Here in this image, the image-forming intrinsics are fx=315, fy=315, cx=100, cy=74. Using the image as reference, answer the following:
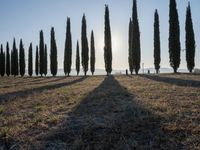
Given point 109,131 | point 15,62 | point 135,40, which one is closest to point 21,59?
point 15,62

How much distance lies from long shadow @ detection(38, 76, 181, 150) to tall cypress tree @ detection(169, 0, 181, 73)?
3252cm

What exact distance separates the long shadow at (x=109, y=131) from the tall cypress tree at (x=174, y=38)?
32.5m

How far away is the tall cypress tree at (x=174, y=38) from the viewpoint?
41531mm

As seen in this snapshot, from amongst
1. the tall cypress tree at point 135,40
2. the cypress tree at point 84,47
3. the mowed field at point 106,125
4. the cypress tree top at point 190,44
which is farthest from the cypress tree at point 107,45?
the mowed field at point 106,125

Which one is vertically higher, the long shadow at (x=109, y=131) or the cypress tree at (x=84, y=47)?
the cypress tree at (x=84, y=47)

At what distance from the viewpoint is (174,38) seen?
137 ft

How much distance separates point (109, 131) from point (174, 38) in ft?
118

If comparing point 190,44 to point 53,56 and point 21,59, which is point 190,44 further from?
point 21,59

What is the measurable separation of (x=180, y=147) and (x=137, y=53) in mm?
41243

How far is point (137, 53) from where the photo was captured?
4722 cm

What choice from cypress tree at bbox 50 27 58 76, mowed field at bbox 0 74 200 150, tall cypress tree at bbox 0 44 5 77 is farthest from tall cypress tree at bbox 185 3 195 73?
tall cypress tree at bbox 0 44 5 77

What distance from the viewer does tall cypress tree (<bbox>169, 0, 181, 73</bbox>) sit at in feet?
136

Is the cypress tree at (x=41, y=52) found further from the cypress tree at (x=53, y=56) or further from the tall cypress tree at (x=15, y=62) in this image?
the tall cypress tree at (x=15, y=62)

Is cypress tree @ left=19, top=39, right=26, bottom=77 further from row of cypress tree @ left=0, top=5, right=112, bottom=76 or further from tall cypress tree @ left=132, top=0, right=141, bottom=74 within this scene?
tall cypress tree @ left=132, top=0, right=141, bottom=74
